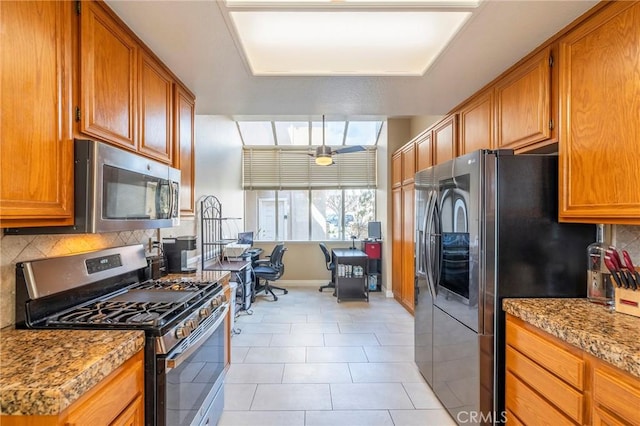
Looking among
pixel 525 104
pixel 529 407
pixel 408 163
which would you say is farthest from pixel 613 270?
pixel 408 163

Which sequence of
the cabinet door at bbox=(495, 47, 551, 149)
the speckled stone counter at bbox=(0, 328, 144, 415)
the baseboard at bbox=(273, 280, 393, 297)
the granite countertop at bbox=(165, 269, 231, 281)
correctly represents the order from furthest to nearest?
1. the baseboard at bbox=(273, 280, 393, 297)
2. the granite countertop at bbox=(165, 269, 231, 281)
3. the cabinet door at bbox=(495, 47, 551, 149)
4. the speckled stone counter at bbox=(0, 328, 144, 415)

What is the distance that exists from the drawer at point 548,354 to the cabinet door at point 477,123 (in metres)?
1.34

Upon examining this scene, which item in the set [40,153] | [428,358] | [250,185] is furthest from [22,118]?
[250,185]

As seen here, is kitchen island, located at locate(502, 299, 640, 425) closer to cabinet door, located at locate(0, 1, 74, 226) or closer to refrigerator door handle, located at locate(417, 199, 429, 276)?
refrigerator door handle, located at locate(417, 199, 429, 276)

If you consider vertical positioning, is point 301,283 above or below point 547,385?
below

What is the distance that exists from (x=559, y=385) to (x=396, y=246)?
147 inches

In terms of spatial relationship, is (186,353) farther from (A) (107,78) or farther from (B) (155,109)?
(B) (155,109)

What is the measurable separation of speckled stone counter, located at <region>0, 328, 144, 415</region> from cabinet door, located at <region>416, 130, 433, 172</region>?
10.9 feet

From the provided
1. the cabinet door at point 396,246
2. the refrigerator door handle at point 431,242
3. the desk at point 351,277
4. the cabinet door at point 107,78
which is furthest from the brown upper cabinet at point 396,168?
the cabinet door at point 107,78

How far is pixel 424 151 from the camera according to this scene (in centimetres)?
387

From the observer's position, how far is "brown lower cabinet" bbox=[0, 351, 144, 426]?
89 cm

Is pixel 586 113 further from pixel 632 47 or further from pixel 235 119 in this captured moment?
pixel 235 119

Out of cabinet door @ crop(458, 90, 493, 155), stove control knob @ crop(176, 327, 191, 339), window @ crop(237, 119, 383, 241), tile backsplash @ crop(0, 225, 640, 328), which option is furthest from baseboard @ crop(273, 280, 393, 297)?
stove control knob @ crop(176, 327, 191, 339)

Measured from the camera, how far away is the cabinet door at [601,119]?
1.36 metres
